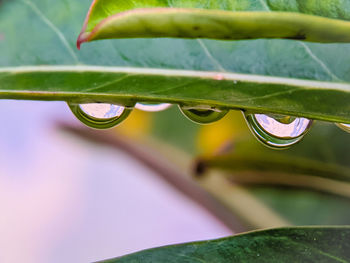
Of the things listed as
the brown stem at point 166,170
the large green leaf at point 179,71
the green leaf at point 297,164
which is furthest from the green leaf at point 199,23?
the brown stem at point 166,170

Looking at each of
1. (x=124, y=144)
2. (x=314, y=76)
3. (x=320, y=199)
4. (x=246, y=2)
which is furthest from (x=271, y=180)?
(x=246, y=2)

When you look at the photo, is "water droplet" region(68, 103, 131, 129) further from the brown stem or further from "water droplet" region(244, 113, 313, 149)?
the brown stem

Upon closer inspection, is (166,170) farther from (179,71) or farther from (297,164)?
(179,71)

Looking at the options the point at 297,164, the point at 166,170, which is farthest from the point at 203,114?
the point at 166,170

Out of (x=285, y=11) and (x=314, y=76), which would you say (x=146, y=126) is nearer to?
(x=314, y=76)

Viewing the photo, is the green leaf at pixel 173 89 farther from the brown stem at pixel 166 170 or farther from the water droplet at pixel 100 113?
the brown stem at pixel 166 170
